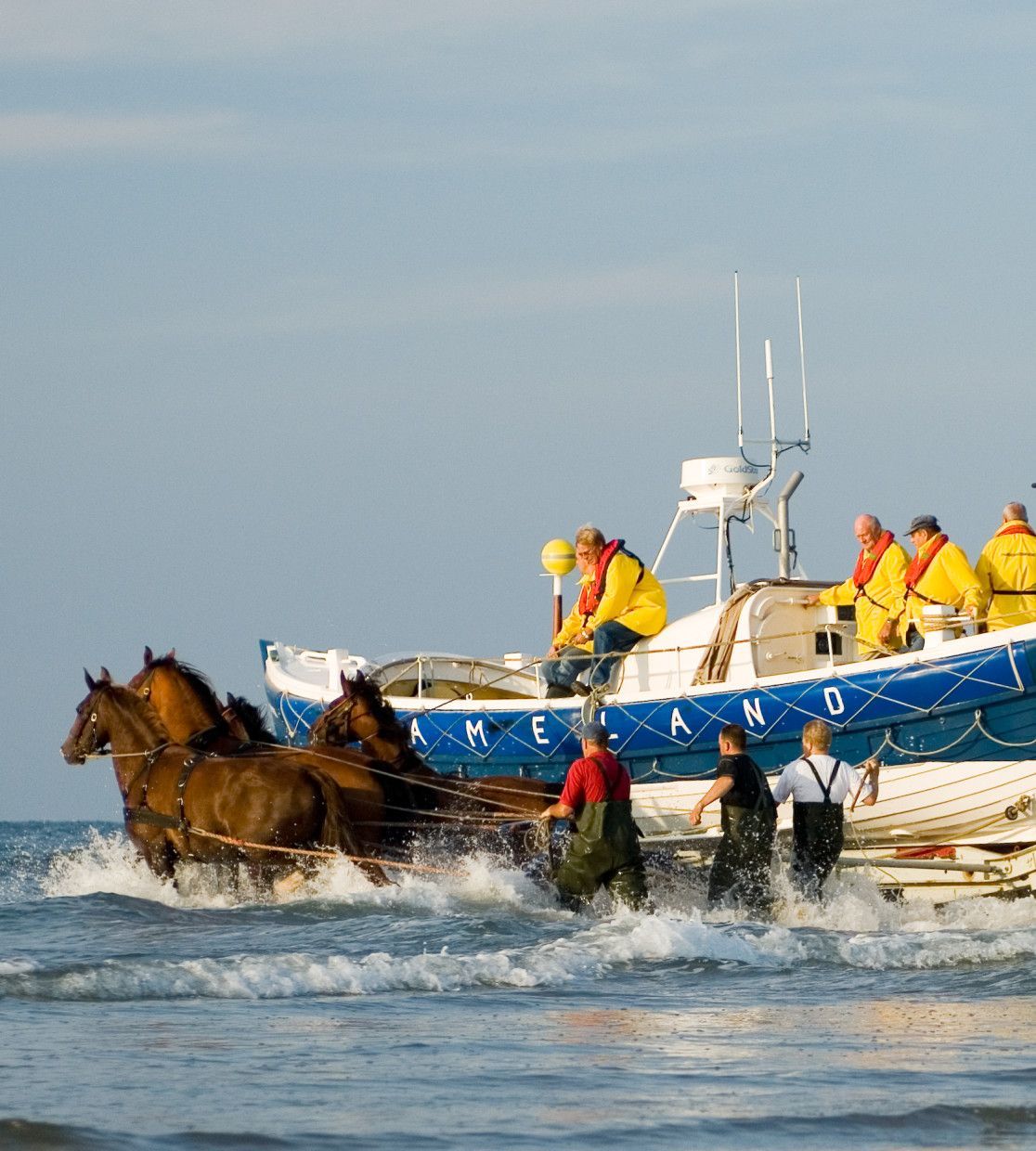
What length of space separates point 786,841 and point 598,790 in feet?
7.73

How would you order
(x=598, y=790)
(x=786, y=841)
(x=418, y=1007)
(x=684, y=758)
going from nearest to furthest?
(x=418, y=1007)
(x=598, y=790)
(x=786, y=841)
(x=684, y=758)

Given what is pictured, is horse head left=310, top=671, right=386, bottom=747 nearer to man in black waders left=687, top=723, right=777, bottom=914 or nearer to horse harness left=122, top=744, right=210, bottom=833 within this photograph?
horse harness left=122, top=744, right=210, bottom=833

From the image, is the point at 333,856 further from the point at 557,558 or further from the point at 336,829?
the point at 557,558

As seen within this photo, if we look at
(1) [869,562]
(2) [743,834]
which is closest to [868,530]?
(1) [869,562]

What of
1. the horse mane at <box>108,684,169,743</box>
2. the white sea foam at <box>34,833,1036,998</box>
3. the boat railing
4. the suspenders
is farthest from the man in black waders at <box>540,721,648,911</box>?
the boat railing

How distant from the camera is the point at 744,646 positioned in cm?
1962

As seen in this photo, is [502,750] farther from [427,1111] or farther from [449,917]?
[427,1111]

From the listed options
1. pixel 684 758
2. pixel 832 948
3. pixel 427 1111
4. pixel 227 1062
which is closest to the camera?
pixel 427 1111

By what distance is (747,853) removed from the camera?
45.3 feet

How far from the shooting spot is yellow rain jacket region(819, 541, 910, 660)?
736 inches

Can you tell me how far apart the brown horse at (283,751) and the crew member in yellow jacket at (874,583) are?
510cm

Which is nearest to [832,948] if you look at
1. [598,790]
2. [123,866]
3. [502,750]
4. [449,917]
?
[598,790]

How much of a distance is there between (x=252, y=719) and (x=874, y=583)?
6047 millimetres

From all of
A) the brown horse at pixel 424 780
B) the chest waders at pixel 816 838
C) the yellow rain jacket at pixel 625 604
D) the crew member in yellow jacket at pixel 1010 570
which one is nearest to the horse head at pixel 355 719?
the brown horse at pixel 424 780
